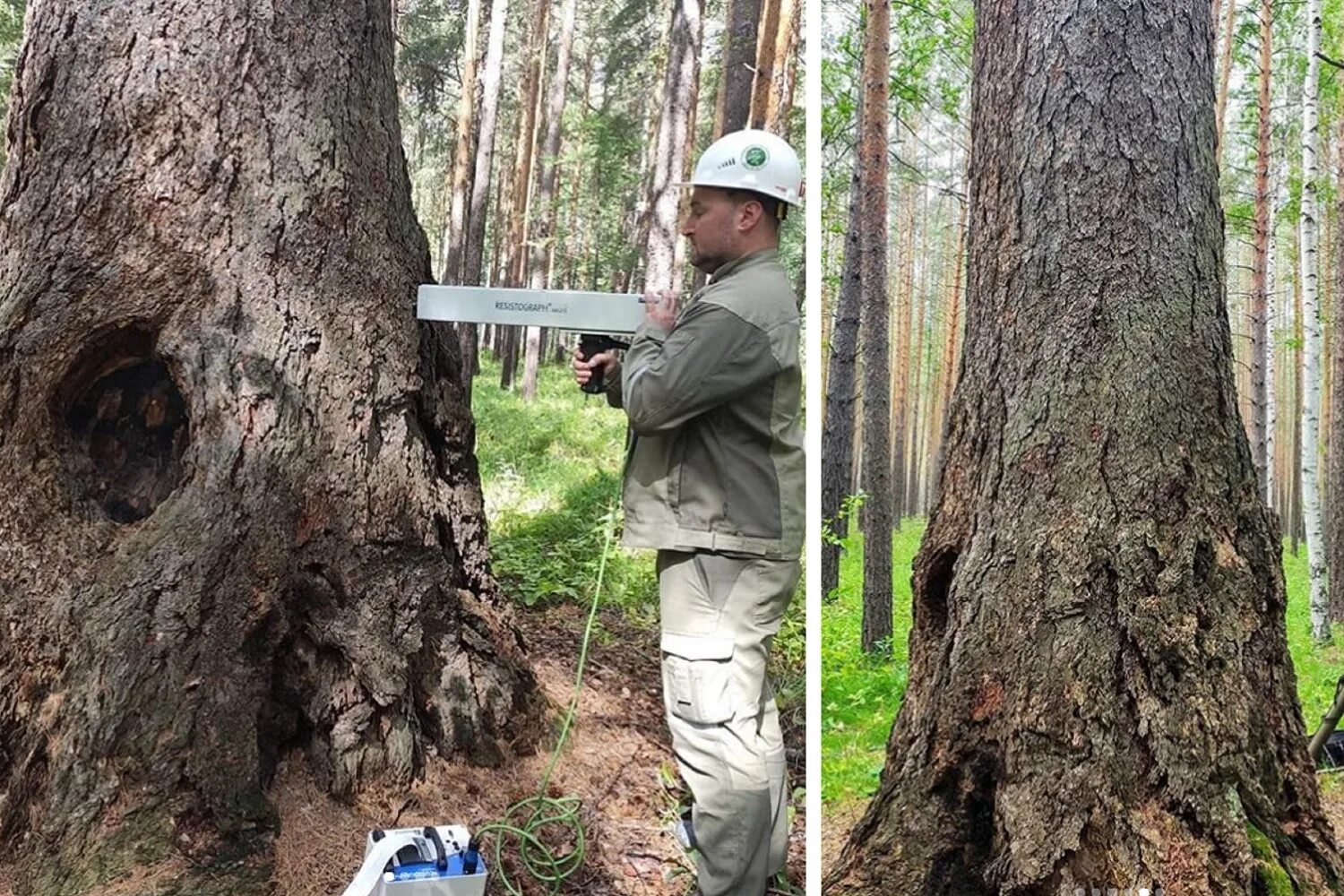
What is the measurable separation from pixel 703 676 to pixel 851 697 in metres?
0.78

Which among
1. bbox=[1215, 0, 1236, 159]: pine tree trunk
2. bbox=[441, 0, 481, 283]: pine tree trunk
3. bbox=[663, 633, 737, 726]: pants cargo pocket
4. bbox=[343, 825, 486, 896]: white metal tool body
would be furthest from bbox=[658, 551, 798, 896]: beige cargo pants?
bbox=[1215, 0, 1236, 159]: pine tree trunk

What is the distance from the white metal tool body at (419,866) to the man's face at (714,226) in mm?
1189

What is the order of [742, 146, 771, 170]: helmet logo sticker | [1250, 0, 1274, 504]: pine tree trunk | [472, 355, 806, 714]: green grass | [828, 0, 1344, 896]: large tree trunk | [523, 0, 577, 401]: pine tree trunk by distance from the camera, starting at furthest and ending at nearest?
[1250, 0, 1274, 504]: pine tree trunk < [472, 355, 806, 714]: green grass < [523, 0, 577, 401]: pine tree trunk < [742, 146, 771, 170]: helmet logo sticker < [828, 0, 1344, 896]: large tree trunk

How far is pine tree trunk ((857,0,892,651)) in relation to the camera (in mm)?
2344

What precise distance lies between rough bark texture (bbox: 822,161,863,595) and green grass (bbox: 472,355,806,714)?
57 centimetres

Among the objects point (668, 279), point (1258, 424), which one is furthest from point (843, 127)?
point (1258, 424)

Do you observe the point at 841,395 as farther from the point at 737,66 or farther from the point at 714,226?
the point at 714,226

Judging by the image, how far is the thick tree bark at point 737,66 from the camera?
6.98ft

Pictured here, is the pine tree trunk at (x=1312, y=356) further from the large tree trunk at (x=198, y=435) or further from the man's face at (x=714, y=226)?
the large tree trunk at (x=198, y=435)

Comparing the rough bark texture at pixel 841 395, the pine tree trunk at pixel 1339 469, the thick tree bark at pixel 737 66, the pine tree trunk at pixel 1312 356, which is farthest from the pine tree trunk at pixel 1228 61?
the thick tree bark at pixel 737 66

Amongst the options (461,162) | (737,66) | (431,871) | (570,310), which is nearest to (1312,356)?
(737,66)

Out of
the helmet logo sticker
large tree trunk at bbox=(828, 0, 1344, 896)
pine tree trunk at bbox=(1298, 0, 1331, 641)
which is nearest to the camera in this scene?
large tree trunk at bbox=(828, 0, 1344, 896)

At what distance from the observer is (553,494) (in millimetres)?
3092

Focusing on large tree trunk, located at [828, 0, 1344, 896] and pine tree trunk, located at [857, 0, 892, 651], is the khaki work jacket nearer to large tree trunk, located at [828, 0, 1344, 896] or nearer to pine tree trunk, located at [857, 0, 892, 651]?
large tree trunk, located at [828, 0, 1344, 896]
